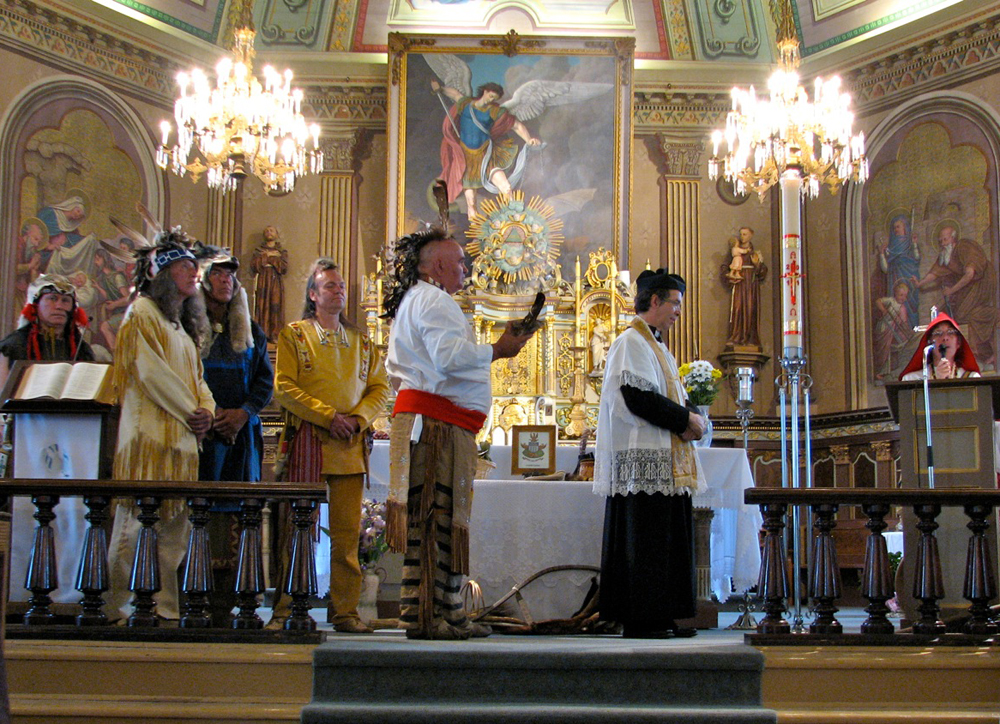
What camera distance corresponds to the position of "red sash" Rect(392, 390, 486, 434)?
4.60m

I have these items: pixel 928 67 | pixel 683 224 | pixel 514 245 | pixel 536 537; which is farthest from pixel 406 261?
pixel 928 67

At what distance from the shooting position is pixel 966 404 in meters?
4.99

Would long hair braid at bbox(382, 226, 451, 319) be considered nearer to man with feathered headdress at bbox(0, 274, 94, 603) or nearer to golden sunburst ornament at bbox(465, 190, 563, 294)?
man with feathered headdress at bbox(0, 274, 94, 603)

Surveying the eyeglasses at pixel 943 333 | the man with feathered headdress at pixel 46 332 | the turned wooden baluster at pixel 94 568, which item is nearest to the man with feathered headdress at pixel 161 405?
the turned wooden baluster at pixel 94 568

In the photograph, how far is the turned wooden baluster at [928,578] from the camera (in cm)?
434

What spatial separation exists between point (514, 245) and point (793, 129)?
9.31ft

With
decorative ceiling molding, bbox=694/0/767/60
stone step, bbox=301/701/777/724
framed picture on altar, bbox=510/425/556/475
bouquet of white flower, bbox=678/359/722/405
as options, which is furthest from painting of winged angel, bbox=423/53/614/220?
stone step, bbox=301/701/777/724

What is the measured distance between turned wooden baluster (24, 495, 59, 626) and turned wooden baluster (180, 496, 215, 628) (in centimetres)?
51

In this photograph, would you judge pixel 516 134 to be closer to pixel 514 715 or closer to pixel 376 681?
pixel 376 681

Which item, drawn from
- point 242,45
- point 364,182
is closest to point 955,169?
point 364,182

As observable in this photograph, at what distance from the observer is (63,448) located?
4.93 m

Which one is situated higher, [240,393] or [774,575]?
[240,393]

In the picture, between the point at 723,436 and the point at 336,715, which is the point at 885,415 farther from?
the point at 336,715

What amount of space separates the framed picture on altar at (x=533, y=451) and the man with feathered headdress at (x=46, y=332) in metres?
2.32
